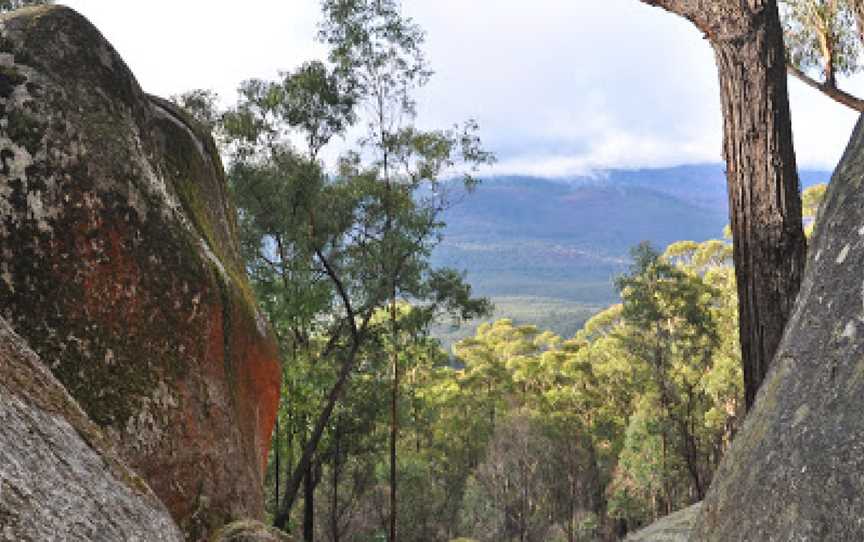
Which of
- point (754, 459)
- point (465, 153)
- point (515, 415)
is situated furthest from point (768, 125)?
point (515, 415)

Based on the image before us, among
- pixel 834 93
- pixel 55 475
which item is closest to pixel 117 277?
pixel 55 475

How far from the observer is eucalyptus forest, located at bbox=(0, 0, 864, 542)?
6.04 metres

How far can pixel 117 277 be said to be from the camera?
621 cm

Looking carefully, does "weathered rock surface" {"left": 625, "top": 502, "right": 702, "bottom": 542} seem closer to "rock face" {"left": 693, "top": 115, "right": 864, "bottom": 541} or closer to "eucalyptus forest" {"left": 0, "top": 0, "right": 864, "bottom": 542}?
"eucalyptus forest" {"left": 0, "top": 0, "right": 864, "bottom": 542}

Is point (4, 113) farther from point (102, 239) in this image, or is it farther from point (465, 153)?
point (465, 153)

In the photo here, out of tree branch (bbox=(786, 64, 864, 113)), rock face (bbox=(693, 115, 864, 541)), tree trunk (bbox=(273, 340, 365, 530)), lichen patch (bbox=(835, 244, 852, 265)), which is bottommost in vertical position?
tree trunk (bbox=(273, 340, 365, 530))

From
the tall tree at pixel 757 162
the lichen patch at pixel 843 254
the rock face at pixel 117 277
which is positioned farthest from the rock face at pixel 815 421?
the rock face at pixel 117 277

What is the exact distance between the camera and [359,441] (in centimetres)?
2288

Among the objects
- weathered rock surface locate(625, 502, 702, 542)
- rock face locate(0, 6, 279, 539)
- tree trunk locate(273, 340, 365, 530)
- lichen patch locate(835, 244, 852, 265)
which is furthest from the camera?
tree trunk locate(273, 340, 365, 530)

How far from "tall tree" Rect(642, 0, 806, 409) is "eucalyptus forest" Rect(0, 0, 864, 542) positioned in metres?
0.02

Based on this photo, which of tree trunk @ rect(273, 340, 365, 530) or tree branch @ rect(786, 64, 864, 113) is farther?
tree trunk @ rect(273, 340, 365, 530)

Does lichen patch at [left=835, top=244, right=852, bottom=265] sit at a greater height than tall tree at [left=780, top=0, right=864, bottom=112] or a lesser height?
lesser

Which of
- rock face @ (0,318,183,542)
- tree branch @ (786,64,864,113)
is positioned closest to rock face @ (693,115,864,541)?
rock face @ (0,318,183,542)

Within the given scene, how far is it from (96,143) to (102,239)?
835mm
